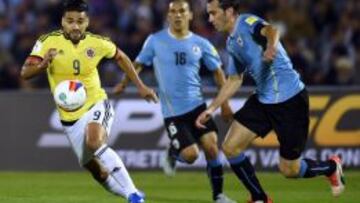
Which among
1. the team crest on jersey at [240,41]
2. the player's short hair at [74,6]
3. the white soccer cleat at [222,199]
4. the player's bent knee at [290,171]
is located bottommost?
the white soccer cleat at [222,199]

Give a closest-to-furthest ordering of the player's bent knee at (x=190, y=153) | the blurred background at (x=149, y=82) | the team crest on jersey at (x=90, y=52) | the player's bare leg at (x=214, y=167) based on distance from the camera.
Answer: the team crest on jersey at (x=90, y=52)
the player's bare leg at (x=214, y=167)
the player's bent knee at (x=190, y=153)
the blurred background at (x=149, y=82)

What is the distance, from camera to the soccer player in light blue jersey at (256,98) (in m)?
11.3

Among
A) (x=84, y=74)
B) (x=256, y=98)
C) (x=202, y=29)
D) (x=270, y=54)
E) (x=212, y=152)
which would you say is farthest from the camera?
(x=202, y=29)

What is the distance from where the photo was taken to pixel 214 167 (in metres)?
12.9

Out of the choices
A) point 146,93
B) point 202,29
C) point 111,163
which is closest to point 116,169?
point 111,163

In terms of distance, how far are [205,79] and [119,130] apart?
7.21ft

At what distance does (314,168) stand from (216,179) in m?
1.38

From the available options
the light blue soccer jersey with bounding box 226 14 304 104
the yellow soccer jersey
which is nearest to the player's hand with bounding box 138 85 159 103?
the yellow soccer jersey

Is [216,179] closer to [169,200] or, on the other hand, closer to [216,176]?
[216,176]

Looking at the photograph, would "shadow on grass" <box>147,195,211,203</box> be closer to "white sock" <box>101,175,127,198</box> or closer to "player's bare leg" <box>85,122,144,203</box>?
"white sock" <box>101,175,127,198</box>

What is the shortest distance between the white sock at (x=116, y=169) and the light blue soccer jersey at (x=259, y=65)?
61.2 inches

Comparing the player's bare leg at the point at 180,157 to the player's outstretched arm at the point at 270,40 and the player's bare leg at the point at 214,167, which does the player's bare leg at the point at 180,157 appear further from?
the player's outstretched arm at the point at 270,40

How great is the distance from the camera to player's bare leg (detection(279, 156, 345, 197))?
11.6m

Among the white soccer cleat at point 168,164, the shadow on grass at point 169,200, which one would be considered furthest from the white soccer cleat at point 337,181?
the white soccer cleat at point 168,164
